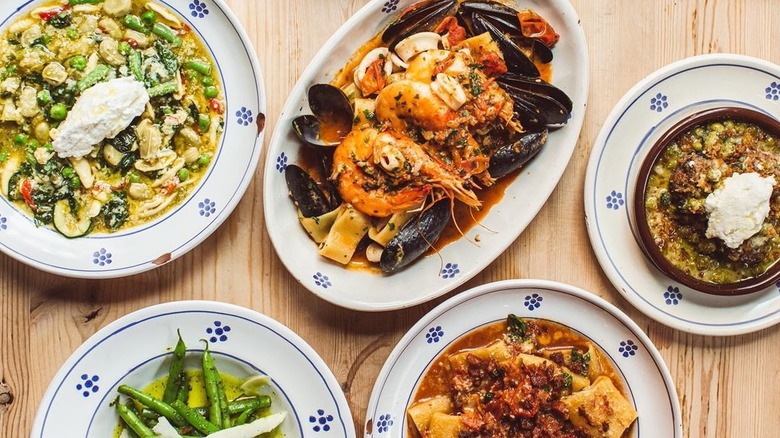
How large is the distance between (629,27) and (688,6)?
0.35 m

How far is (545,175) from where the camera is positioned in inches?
140

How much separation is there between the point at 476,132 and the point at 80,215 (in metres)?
2.06

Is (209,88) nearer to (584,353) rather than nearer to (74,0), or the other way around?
(74,0)

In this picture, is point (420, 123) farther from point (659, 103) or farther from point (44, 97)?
point (44, 97)

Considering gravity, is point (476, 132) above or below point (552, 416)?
above

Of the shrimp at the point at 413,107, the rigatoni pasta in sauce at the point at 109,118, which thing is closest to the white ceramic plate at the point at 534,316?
the shrimp at the point at 413,107

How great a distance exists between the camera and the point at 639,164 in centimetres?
365

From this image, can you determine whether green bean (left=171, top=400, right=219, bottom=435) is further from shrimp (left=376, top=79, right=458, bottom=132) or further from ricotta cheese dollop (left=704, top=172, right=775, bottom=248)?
ricotta cheese dollop (left=704, top=172, right=775, bottom=248)

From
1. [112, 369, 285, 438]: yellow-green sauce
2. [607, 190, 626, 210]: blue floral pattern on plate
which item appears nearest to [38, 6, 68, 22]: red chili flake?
[112, 369, 285, 438]: yellow-green sauce

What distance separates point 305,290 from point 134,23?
1620mm

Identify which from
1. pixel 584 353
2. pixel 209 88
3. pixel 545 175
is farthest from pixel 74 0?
pixel 584 353

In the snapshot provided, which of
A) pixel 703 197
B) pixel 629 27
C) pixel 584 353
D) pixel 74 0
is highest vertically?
pixel 629 27

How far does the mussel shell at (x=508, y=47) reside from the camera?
11.3 ft

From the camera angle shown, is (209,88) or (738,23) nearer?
(209,88)
